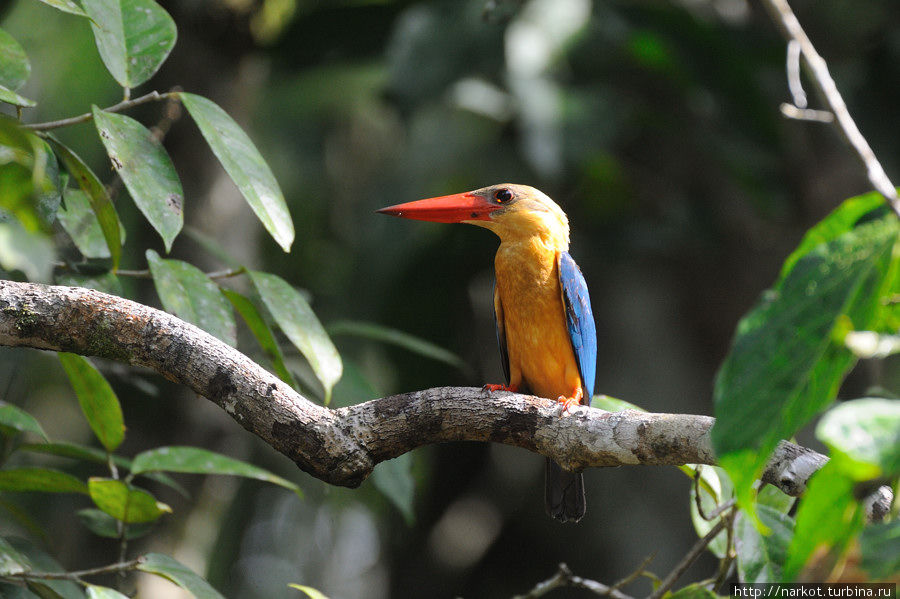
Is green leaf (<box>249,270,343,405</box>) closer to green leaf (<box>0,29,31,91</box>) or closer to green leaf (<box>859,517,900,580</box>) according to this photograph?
green leaf (<box>0,29,31,91</box>)

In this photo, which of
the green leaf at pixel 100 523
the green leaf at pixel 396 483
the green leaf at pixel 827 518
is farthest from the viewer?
the green leaf at pixel 396 483

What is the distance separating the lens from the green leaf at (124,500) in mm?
2324

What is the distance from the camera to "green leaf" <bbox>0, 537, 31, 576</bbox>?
85.9 inches

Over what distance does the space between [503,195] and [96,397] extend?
6.56 feet

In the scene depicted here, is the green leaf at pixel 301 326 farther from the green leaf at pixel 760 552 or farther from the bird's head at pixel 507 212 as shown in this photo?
the bird's head at pixel 507 212

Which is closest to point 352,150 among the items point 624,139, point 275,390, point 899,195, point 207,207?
point 624,139

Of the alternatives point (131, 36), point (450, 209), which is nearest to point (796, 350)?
point (131, 36)

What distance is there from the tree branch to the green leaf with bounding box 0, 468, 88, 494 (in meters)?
0.51

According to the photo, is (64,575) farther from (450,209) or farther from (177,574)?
(450,209)

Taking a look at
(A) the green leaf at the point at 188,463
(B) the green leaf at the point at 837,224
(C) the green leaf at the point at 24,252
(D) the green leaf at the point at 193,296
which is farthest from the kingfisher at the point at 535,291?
(C) the green leaf at the point at 24,252

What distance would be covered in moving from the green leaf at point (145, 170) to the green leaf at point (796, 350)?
1.39m

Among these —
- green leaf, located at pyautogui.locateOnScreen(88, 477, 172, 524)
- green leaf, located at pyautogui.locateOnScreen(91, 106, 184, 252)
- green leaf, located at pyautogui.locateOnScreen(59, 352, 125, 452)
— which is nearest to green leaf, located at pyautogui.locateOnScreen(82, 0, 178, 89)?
green leaf, located at pyautogui.locateOnScreen(91, 106, 184, 252)

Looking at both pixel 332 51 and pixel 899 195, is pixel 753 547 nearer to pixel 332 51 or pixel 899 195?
pixel 899 195

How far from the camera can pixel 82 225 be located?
2684mm
